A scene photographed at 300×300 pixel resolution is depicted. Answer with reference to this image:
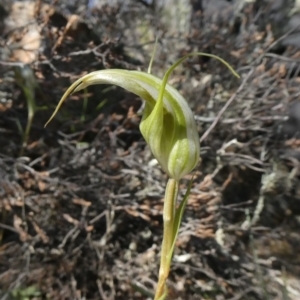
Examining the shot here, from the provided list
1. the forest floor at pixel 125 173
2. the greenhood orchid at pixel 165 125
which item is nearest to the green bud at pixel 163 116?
the greenhood orchid at pixel 165 125

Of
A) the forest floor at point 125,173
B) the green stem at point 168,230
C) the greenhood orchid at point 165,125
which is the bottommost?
the green stem at point 168,230

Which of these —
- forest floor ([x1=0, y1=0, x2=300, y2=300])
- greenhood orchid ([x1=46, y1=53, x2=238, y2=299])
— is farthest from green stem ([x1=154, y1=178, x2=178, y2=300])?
forest floor ([x1=0, y1=0, x2=300, y2=300])

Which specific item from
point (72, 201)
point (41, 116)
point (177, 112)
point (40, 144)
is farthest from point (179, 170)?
point (41, 116)

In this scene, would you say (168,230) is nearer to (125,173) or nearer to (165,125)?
(165,125)

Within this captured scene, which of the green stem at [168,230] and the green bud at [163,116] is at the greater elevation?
the green bud at [163,116]

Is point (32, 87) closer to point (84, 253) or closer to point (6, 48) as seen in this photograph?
point (6, 48)

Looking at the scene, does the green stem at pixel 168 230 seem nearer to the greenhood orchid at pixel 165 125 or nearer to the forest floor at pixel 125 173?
the greenhood orchid at pixel 165 125
